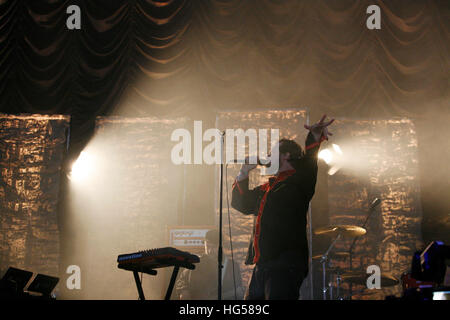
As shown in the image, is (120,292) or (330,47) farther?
(120,292)

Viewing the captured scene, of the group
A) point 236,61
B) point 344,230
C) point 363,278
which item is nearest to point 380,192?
point 344,230

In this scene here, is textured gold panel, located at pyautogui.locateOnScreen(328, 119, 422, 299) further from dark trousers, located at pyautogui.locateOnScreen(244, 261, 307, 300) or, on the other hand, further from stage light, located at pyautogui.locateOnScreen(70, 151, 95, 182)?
stage light, located at pyautogui.locateOnScreen(70, 151, 95, 182)

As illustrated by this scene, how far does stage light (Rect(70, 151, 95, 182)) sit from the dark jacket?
169 inches

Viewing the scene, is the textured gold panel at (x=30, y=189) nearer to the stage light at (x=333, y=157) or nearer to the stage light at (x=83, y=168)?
the stage light at (x=83, y=168)

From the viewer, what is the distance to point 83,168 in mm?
6707

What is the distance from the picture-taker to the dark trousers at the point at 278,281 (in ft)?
8.78

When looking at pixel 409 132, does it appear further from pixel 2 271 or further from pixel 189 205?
pixel 2 271

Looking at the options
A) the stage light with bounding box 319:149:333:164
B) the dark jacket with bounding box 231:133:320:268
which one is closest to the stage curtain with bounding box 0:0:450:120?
the stage light with bounding box 319:149:333:164

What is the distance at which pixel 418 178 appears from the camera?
624cm

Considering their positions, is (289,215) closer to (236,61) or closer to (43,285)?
(43,285)

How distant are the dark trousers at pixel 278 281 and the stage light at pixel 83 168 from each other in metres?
4.57

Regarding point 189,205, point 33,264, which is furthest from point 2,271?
point 189,205

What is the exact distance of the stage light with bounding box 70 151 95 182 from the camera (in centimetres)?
668
